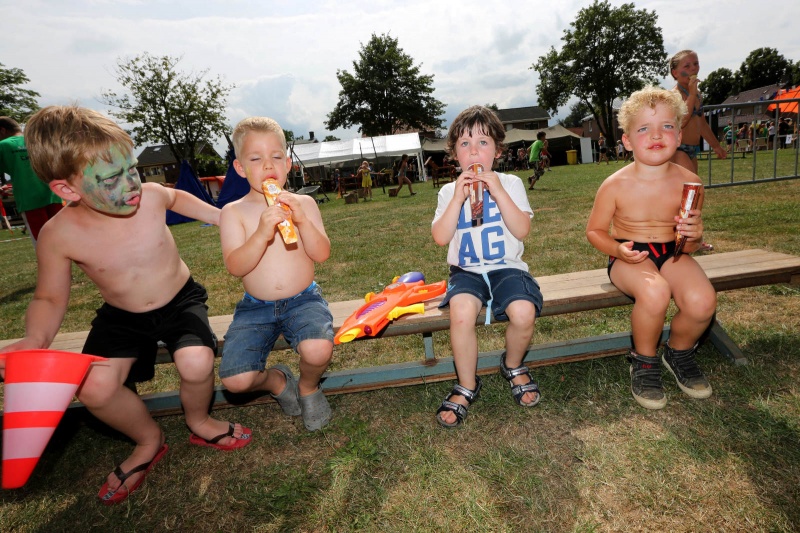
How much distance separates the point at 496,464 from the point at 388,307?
0.94 metres

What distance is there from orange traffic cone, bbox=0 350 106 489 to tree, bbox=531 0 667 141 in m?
44.5

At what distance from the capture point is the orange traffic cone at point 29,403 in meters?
1.42

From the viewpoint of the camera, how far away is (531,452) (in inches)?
79.4

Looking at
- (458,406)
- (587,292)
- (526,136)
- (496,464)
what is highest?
(526,136)

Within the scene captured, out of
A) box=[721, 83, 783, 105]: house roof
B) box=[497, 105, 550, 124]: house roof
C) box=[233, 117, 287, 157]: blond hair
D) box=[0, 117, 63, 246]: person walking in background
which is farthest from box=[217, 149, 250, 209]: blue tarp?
box=[721, 83, 783, 105]: house roof

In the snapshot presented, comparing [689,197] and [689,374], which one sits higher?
[689,197]

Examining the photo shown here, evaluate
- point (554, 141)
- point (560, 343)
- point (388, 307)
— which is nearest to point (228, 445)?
point (388, 307)

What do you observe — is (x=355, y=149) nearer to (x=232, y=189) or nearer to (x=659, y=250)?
(x=232, y=189)

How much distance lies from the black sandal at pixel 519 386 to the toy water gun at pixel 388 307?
605mm

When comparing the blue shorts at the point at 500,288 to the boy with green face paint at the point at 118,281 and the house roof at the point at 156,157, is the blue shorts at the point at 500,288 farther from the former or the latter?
the house roof at the point at 156,157

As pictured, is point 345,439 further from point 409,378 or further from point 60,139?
point 60,139

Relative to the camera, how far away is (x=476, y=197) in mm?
2344

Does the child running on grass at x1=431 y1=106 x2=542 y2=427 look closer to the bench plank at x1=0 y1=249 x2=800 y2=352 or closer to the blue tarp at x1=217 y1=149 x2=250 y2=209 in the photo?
the bench plank at x1=0 y1=249 x2=800 y2=352

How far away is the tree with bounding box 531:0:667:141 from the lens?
39625 millimetres
